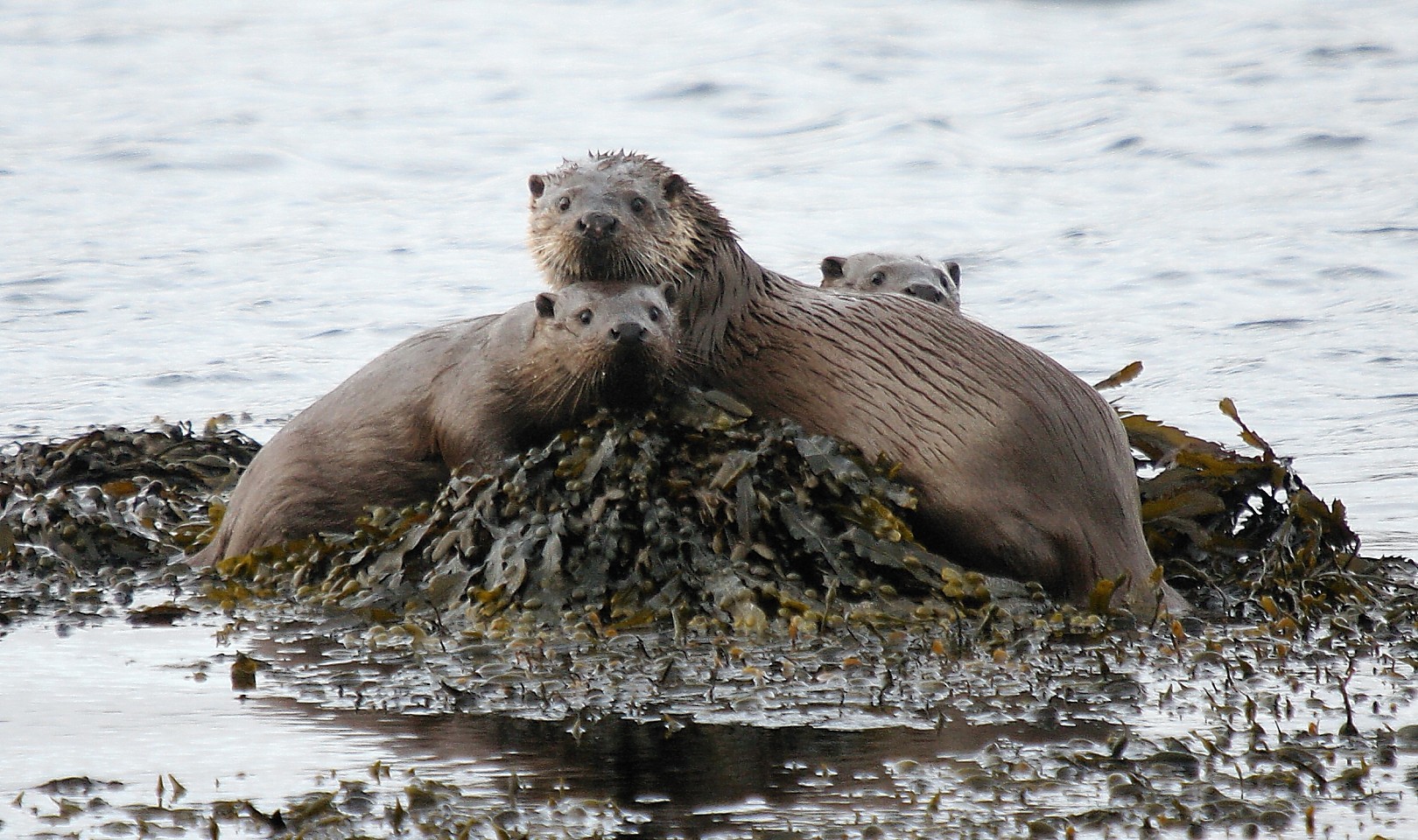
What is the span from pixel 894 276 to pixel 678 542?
2.28 metres

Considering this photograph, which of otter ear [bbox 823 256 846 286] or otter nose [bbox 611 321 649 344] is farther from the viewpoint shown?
otter ear [bbox 823 256 846 286]

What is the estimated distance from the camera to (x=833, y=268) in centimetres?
767

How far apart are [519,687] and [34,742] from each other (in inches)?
42.1

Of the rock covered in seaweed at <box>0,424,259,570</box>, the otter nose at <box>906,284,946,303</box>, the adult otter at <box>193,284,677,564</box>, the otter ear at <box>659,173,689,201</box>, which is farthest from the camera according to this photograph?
the otter nose at <box>906,284,946,303</box>

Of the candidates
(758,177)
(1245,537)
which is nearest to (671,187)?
(1245,537)

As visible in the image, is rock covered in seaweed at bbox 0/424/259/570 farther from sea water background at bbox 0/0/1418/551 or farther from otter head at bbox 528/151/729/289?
sea water background at bbox 0/0/1418/551

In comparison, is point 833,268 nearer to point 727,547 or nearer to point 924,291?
point 924,291

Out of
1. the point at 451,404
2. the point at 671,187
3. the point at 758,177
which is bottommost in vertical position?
the point at 451,404

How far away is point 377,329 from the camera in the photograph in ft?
43.4

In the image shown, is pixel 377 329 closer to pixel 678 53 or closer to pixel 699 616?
pixel 699 616

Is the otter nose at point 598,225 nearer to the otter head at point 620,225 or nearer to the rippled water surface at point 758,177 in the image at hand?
the otter head at point 620,225

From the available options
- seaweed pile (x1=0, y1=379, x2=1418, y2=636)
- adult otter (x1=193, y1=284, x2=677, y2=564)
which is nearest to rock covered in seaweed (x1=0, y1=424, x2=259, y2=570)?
adult otter (x1=193, y1=284, x2=677, y2=564)

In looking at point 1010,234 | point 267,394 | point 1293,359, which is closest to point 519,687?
point 267,394

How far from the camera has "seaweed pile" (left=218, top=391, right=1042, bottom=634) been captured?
5.27m
